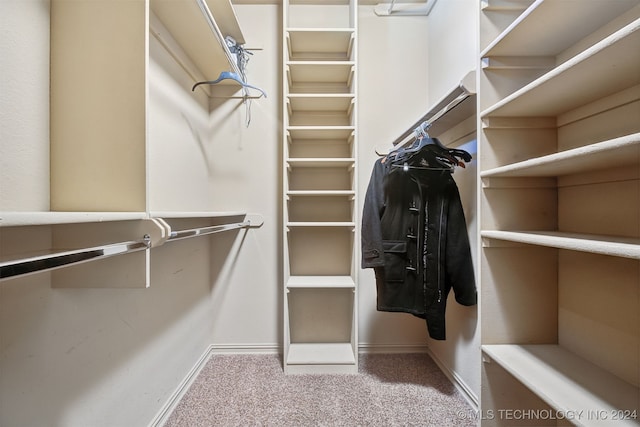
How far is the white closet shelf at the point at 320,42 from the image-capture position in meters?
1.59

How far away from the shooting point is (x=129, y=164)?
725mm

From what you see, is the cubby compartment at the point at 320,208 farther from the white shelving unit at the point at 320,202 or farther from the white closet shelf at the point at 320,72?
the white closet shelf at the point at 320,72

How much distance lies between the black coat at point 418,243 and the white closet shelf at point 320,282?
274mm

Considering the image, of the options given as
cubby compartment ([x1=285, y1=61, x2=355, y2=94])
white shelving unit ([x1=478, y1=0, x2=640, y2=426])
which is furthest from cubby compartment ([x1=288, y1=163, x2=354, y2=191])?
white shelving unit ([x1=478, y1=0, x2=640, y2=426])

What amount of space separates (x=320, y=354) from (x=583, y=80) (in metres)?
1.80

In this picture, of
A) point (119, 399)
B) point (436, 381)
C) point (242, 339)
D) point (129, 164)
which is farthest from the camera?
point (242, 339)

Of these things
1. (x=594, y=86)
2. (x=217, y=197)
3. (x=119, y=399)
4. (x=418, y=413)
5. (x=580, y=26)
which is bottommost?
(x=418, y=413)

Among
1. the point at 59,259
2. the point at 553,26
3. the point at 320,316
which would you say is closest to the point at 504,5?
the point at 553,26

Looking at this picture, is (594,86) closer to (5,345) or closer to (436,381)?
(436,381)

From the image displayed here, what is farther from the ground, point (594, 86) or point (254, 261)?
point (594, 86)

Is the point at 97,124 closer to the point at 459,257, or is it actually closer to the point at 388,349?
the point at 459,257

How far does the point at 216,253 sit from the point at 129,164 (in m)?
1.24

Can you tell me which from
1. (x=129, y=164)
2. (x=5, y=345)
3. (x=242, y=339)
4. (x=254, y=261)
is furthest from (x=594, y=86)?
(x=242, y=339)

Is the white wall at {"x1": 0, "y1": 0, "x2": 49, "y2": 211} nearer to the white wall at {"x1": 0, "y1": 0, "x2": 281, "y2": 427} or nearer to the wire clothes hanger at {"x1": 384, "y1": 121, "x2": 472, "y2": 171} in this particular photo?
the white wall at {"x1": 0, "y1": 0, "x2": 281, "y2": 427}
